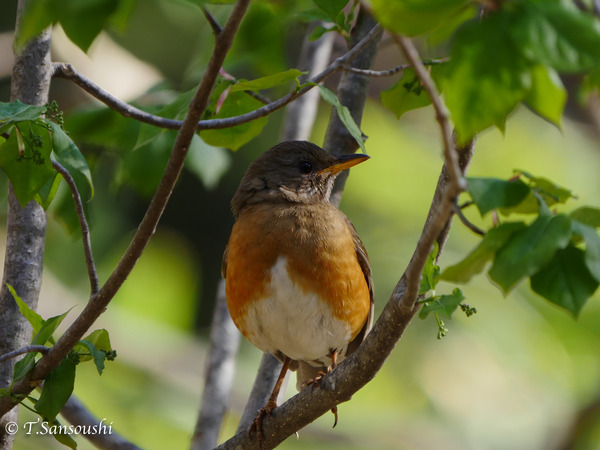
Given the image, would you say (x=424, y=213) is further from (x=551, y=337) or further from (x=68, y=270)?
(x=68, y=270)

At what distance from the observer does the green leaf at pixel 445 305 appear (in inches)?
88.8

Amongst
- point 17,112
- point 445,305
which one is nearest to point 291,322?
point 445,305

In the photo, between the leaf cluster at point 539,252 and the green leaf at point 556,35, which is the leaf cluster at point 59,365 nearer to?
the leaf cluster at point 539,252

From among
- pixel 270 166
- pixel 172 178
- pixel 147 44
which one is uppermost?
pixel 147 44

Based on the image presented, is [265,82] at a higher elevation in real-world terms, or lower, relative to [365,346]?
higher

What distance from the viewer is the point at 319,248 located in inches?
152

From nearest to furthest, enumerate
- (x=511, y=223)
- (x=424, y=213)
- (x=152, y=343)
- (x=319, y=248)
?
1. (x=511, y=223)
2. (x=319, y=248)
3. (x=424, y=213)
4. (x=152, y=343)

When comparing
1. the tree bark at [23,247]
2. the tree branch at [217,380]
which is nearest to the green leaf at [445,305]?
the tree bark at [23,247]

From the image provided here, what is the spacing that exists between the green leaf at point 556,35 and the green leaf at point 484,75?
0.02 meters

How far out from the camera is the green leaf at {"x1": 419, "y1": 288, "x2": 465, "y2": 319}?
2256mm

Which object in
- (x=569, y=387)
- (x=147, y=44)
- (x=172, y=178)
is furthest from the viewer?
(x=147, y=44)

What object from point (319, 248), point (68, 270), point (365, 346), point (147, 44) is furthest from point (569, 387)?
point (147, 44)

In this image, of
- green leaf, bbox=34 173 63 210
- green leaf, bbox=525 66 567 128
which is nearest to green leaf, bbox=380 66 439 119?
green leaf, bbox=34 173 63 210

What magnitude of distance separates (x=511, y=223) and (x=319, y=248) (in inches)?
80.9
